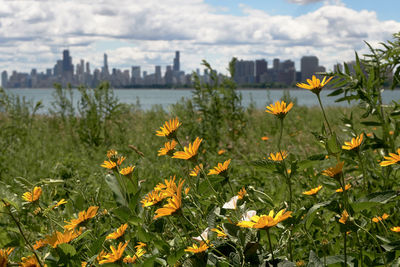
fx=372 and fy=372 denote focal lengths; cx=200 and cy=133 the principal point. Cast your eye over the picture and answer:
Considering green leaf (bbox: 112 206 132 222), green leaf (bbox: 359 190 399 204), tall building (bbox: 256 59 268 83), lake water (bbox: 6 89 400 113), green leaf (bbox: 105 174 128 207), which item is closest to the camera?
green leaf (bbox: 359 190 399 204)

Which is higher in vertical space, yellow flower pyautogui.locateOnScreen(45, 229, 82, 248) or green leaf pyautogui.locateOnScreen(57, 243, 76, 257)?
yellow flower pyautogui.locateOnScreen(45, 229, 82, 248)

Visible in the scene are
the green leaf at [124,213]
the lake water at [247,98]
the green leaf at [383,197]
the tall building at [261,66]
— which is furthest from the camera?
the tall building at [261,66]

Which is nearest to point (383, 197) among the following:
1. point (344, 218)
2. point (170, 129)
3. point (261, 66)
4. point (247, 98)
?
point (344, 218)

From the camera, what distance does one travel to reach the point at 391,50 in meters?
1.56

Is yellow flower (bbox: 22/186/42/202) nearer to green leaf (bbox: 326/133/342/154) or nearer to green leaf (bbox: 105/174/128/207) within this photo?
green leaf (bbox: 105/174/128/207)

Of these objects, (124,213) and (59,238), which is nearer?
(59,238)

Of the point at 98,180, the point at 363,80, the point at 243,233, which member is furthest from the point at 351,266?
the point at 98,180

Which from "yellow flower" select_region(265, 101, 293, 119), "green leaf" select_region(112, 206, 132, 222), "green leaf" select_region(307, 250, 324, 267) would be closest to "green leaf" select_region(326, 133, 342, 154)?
"yellow flower" select_region(265, 101, 293, 119)

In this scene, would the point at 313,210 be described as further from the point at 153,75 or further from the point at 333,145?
the point at 153,75

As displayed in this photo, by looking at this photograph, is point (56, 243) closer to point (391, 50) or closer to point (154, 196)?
point (154, 196)

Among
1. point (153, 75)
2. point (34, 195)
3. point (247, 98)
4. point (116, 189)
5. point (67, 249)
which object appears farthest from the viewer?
point (153, 75)

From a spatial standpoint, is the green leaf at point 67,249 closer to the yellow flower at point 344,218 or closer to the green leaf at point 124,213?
the green leaf at point 124,213

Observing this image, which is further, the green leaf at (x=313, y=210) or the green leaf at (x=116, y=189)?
the green leaf at (x=116, y=189)

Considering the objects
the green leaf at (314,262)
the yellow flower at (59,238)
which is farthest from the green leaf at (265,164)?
the yellow flower at (59,238)
